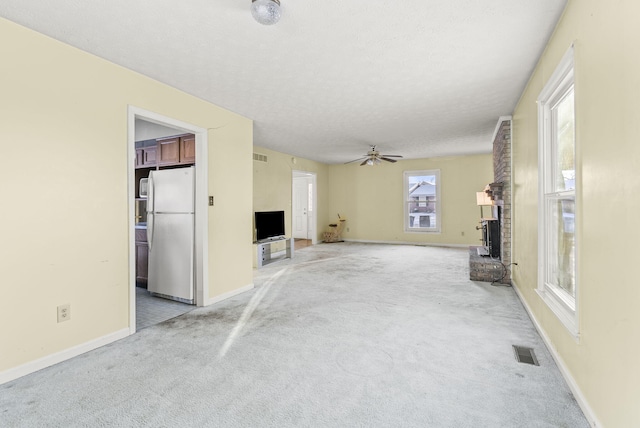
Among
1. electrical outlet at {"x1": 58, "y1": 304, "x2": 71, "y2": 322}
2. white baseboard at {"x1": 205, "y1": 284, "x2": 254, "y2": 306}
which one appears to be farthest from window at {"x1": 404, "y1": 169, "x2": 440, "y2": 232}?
electrical outlet at {"x1": 58, "y1": 304, "x2": 71, "y2": 322}

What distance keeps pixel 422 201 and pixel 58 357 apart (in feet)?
26.8

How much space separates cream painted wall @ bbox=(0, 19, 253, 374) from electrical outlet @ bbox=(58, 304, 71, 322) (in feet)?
0.14

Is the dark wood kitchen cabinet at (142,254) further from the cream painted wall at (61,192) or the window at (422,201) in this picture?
the window at (422,201)

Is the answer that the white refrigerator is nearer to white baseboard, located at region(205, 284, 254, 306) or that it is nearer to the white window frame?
white baseboard, located at region(205, 284, 254, 306)

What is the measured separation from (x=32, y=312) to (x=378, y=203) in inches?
318

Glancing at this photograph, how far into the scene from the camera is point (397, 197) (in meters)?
9.05

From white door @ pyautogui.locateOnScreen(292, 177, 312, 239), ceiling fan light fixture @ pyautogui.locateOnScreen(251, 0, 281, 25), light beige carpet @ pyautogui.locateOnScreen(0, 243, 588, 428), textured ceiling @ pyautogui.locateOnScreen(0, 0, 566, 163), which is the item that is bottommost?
light beige carpet @ pyautogui.locateOnScreen(0, 243, 588, 428)

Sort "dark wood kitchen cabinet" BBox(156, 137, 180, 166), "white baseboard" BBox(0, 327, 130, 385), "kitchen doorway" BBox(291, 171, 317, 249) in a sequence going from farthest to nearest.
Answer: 1. "kitchen doorway" BBox(291, 171, 317, 249)
2. "dark wood kitchen cabinet" BBox(156, 137, 180, 166)
3. "white baseboard" BBox(0, 327, 130, 385)

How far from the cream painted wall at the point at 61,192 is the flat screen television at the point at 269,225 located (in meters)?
3.37

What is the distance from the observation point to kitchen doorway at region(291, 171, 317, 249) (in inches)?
364

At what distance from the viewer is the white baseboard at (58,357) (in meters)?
2.15

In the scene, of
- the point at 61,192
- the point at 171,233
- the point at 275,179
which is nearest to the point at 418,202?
the point at 275,179

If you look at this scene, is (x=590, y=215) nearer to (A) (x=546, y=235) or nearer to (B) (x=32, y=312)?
(A) (x=546, y=235)

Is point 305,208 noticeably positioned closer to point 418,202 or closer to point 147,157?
point 418,202
